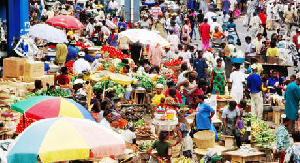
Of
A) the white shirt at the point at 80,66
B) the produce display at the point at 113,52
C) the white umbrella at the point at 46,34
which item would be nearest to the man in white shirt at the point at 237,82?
the white shirt at the point at 80,66

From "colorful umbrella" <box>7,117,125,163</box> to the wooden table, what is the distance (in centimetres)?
395

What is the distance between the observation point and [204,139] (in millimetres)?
13289

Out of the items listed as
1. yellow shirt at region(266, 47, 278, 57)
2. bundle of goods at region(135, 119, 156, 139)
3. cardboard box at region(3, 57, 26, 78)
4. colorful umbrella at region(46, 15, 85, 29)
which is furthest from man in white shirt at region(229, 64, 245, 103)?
colorful umbrella at region(46, 15, 85, 29)

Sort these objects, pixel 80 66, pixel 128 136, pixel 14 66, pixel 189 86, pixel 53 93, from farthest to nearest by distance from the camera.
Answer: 1. pixel 80 66
2. pixel 14 66
3. pixel 189 86
4. pixel 53 93
5. pixel 128 136

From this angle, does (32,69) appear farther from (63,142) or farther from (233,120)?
(63,142)

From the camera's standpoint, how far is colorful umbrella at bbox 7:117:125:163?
26.8 ft

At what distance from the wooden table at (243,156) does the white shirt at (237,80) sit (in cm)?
439

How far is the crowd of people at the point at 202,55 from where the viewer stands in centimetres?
1366

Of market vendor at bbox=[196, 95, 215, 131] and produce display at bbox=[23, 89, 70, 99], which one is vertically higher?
produce display at bbox=[23, 89, 70, 99]

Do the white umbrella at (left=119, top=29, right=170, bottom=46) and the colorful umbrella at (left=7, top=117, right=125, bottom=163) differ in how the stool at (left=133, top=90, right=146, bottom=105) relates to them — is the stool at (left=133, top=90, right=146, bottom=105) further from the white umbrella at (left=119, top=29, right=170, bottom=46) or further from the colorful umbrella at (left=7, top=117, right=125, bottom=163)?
the colorful umbrella at (left=7, top=117, right=125, bottom=163)

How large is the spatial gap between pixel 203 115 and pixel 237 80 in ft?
11.7

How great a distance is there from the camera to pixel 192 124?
14.2 metres

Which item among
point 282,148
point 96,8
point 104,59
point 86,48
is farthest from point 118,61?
point 96,8

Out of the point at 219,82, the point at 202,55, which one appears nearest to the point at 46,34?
the point at 202,55
